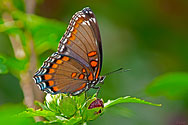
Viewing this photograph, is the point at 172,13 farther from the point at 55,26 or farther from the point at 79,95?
the point at 79,95

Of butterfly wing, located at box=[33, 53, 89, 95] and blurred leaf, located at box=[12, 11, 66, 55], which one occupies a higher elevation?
blurred leaf, located at box=[12, 11, 66, 55]

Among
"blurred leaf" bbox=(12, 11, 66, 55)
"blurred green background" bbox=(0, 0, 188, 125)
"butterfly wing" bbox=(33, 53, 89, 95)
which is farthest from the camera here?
"blurred green background" bbox=(0, 0, 188, 125)

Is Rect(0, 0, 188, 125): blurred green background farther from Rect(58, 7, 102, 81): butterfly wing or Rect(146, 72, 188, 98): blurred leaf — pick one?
Rect(58, 7, 102, 81): butterfly wing

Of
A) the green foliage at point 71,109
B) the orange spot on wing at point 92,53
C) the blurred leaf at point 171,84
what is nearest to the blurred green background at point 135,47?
the blurred leaf at point 171,84

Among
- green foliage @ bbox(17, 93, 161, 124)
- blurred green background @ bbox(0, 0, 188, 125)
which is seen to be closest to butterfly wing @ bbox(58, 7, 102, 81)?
green foliage @ bbox(17, 93, 161, 124)

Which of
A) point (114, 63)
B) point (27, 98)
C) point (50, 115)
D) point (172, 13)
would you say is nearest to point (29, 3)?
point (27, 98)

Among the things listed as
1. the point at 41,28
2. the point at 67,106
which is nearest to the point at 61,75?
the point at 67,106

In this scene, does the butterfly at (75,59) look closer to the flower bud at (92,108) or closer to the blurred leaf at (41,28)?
the flower bud at (92,108)

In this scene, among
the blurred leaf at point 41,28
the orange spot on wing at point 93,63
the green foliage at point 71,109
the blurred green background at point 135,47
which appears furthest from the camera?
the blurred green background at point 135,47
